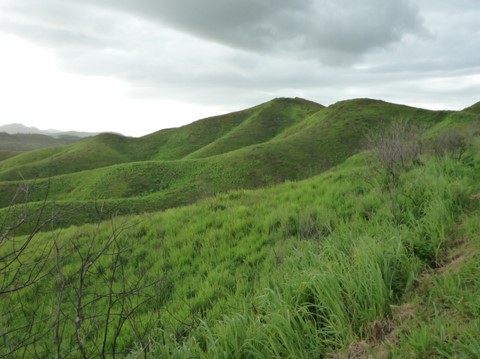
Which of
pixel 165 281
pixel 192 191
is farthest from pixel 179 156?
pixel 165 281

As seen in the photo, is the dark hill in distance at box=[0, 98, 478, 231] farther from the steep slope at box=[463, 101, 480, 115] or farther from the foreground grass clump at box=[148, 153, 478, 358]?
the foreground grass clump at box=[148, 153, 478, 358]

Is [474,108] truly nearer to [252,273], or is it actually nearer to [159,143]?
[159,143]

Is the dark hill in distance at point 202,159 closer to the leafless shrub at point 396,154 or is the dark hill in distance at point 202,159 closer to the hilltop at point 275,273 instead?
the hilltop at point 275,273

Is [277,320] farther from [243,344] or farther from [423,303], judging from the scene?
[423,303]

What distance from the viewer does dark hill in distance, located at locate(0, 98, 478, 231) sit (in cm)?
3231

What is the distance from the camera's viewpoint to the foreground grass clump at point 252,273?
3.36 meters

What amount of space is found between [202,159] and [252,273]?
3518 centimetres

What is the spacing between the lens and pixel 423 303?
326 centimetres

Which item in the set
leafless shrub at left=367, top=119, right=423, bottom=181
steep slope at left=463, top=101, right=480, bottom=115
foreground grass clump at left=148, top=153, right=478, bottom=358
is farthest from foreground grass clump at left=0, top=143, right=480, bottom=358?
steep slope at left=463, top=101, right=480, bottom=115

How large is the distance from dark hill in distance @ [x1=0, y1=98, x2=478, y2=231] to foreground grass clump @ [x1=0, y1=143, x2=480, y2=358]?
10603 mm

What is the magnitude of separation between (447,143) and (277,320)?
1250cm

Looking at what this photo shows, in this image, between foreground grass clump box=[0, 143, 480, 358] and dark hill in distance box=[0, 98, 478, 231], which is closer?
foreground grass clump box=[0, 143, 480, 358]

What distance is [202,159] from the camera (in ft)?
134

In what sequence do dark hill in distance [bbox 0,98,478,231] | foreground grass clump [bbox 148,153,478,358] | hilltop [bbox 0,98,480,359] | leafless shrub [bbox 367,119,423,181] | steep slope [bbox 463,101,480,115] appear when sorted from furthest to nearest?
steep slope [bbox 463,101,480,115] → dark hill in distance [bbox 0,98,478,231] → leafless shrub [bbox 367,119,423,181] → foreground grass clump [bbox 148,153,478,358] → hilltop [bbox 0,98,480,359]
